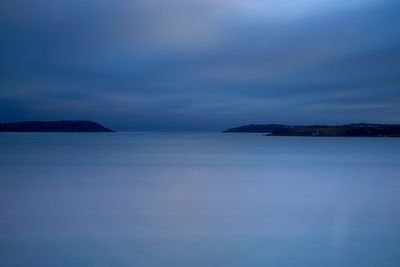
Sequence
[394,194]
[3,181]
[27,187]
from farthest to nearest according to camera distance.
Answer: [3,181], [27,187], [394,194]

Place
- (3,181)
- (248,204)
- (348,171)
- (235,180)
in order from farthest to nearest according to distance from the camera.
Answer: (348,171)
(235,180)
(3,181)
(248,204)

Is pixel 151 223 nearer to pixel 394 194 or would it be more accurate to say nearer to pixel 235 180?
pixel 394 194

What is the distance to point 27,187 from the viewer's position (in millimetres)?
17781

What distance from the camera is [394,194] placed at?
16.2 metres

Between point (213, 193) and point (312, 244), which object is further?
point (213, 193)

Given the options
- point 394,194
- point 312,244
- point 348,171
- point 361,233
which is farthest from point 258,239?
point 348,171

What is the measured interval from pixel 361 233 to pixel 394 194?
24.1 ft

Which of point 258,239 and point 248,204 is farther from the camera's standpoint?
point 248,204

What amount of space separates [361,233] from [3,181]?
15.7 metres

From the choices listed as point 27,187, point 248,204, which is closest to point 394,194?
point 248,204

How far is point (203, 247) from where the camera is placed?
8.70m

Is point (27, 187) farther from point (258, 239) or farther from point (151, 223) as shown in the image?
point (258, 239)

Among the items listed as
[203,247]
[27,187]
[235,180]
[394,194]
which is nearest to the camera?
[203,247]

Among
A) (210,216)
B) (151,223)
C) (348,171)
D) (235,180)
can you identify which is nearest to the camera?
(151,223)
